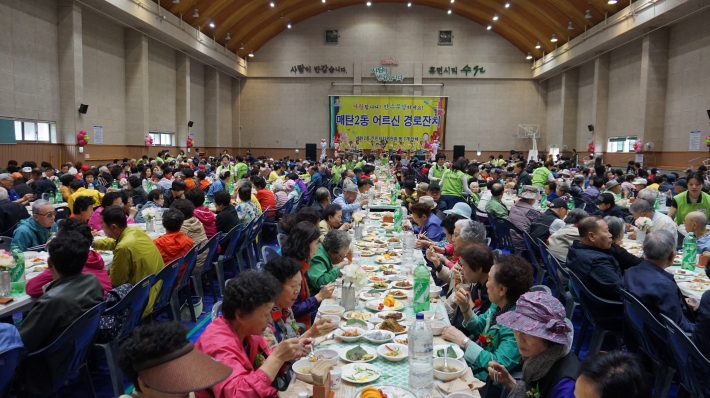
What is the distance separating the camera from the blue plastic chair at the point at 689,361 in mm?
2717

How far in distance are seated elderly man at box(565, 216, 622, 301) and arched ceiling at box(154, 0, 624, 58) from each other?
57.7 ft

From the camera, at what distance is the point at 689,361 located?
2.84 metres

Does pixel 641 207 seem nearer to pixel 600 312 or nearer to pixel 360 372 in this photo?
pixel 600 312

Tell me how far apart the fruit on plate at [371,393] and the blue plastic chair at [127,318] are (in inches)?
78.7

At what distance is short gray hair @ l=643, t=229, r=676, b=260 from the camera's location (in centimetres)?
359

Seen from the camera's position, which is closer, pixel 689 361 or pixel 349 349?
pixel 349 349

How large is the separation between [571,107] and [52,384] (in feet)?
85.7

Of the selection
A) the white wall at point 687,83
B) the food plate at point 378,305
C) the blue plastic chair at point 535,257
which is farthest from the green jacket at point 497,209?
the white wall at point 687,83

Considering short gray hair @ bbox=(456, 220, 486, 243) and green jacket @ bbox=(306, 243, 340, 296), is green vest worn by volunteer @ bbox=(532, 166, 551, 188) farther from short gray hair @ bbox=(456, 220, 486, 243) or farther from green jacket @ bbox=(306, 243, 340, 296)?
green jacket @ bbox=(306, 243, 340, 296)

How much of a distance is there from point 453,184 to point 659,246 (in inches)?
250

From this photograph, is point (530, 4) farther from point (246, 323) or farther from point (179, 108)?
point (246, 323)

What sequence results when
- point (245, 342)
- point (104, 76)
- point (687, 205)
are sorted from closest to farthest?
point (245, 342)
point (687, 205)
point (104, 76)

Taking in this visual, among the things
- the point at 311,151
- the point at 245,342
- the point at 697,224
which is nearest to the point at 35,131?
the point at 311,151

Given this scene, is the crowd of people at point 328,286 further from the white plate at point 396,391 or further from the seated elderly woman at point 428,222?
the white plate at point 396,391
